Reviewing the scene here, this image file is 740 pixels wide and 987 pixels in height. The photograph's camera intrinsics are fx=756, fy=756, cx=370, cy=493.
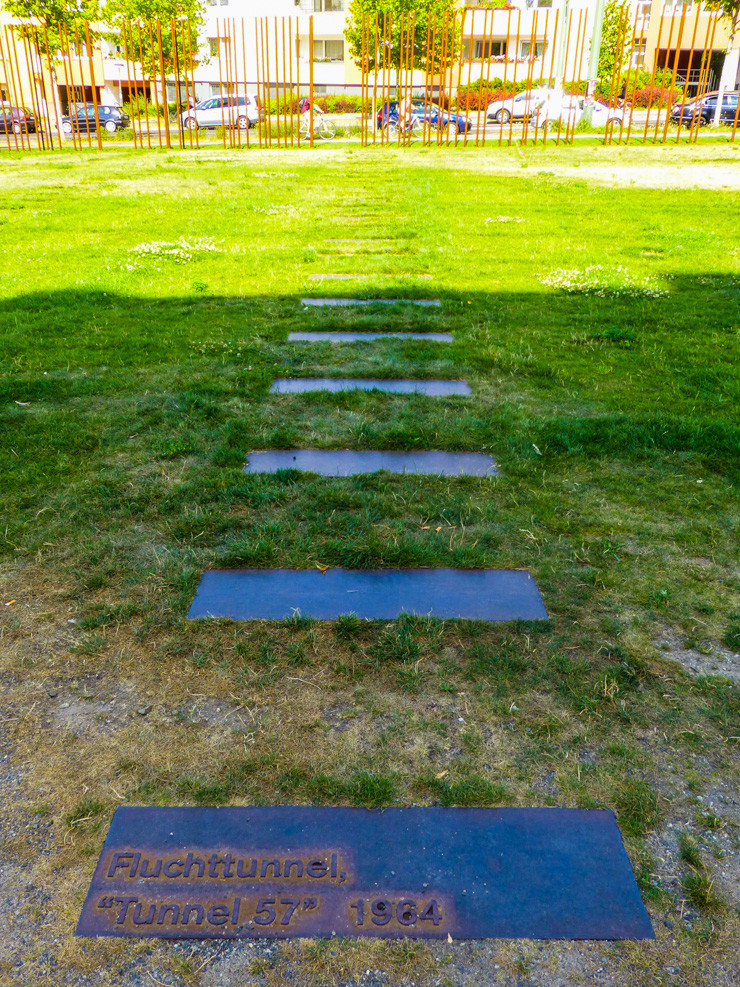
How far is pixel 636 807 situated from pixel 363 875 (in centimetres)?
79

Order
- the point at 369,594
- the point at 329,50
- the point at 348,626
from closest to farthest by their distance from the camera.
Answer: the point at 348,626
the point at 369,594
the point at 329,50

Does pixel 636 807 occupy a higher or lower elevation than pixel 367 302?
lower

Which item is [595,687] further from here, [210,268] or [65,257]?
[65,257]

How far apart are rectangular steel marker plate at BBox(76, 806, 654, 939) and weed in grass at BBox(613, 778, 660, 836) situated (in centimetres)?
4

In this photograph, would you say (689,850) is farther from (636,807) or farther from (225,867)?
(225,867)

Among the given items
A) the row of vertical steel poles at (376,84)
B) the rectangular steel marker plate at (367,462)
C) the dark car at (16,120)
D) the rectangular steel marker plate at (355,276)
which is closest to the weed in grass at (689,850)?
the rectangular steel marker plate at (367,462)

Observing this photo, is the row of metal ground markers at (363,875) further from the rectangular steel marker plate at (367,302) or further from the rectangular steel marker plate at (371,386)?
the rectangular steel marker plate at (367,302)

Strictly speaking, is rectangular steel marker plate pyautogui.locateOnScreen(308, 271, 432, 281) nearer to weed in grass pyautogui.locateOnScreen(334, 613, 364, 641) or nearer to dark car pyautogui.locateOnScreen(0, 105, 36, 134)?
weed in grass pyautogui.locateOnScreen(334, 613, 364, 641)

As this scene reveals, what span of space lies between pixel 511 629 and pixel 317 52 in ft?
203

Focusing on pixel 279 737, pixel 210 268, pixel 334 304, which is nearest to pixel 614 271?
pixel 334 304

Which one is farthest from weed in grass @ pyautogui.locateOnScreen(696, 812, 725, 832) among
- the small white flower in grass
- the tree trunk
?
the tree trunk

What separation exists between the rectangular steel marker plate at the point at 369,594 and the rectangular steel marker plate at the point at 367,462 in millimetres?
929

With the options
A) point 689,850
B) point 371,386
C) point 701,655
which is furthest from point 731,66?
point 689,850

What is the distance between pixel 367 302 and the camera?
23.5 feet
